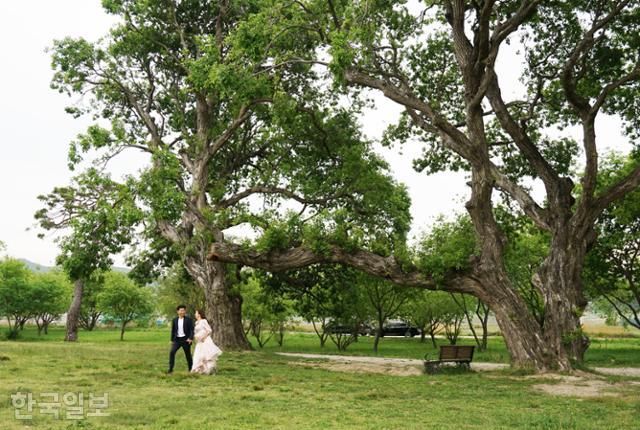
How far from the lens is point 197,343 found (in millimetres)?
14852

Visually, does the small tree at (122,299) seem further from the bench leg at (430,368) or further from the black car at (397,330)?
the bench leg at (430,368)

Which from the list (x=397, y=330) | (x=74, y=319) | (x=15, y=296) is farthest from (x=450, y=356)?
(x=15, y=296)

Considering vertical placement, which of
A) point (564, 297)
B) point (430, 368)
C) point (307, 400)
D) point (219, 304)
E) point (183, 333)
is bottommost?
point (307, 400)

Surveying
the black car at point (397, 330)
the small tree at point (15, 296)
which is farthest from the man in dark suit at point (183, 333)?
the black car at point (397, 330)

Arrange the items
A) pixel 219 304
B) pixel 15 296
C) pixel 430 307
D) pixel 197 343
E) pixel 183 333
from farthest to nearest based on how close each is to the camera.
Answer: pixel 15 296 < pixel 430 307 < pixel 219 304 < pixel 183 333 < pixel 197 343

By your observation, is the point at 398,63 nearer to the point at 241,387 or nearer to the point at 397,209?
the point at 397,209

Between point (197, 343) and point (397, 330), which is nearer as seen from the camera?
point (197, 343)

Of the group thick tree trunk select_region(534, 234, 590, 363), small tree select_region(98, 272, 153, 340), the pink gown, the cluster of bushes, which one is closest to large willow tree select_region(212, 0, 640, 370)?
thick tree trunk select_region(534, 234, 590, 363)

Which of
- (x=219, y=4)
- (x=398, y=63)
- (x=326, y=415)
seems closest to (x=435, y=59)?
(x=398, y=63)

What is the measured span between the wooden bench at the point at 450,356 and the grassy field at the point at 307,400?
82cm

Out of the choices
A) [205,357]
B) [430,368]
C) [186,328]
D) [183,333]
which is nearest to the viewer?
[205,357]

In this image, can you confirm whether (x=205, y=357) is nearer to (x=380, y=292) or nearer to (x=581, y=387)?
(x=581, y=387)

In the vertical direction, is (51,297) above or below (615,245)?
below

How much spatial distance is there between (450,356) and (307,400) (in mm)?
7583
